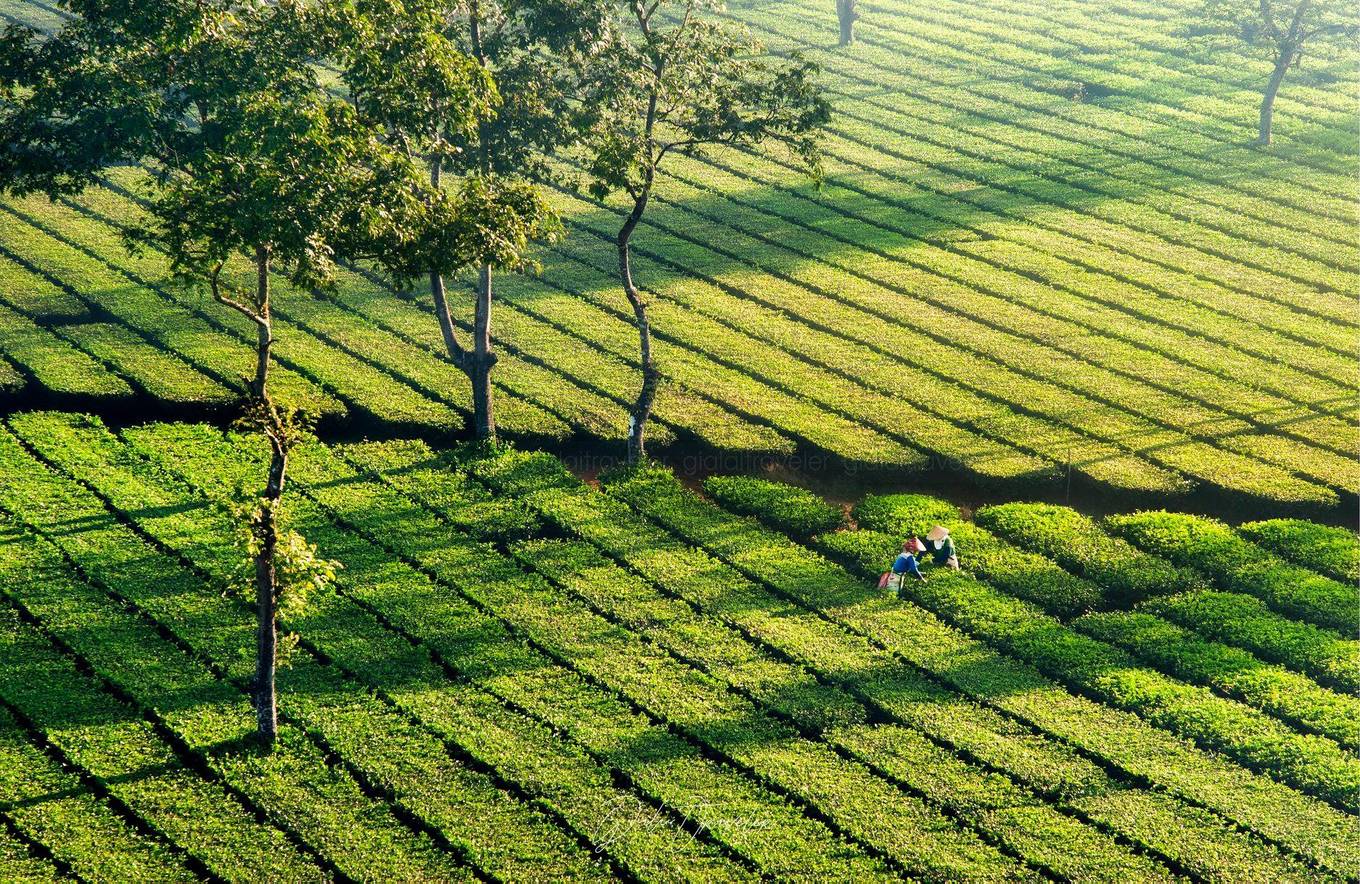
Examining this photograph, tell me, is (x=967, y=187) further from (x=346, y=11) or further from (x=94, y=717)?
(x=94, y=717)

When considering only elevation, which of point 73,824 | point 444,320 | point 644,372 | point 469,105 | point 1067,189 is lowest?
point 73,824

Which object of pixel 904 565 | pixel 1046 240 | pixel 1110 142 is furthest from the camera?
pixel 1110 142

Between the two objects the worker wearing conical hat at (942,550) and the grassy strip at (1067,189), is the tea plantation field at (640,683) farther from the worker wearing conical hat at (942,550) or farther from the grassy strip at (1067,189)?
the grassy strip at (1067,189)

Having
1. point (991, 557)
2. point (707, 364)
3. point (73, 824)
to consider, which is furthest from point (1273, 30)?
point (73, 824)

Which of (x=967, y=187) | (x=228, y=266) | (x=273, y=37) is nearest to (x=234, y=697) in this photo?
(x=273, y=37)

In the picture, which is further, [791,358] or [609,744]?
[791,358]

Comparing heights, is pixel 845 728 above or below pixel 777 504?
below

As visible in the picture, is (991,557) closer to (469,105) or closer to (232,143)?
(469,105)

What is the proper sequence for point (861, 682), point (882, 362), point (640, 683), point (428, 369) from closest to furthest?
point (640, 683), point (861, 682), point (428, 369), point (882, 362)
